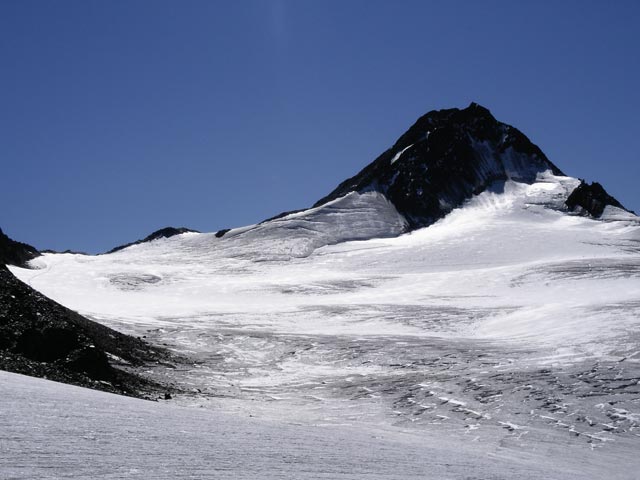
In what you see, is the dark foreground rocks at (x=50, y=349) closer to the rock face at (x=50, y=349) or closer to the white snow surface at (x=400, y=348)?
the rock face at (x=50, y=349)

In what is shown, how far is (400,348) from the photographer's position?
29406 mm

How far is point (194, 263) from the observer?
8375 cm

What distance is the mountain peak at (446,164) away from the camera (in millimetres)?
116500

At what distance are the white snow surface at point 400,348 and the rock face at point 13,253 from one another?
294cm

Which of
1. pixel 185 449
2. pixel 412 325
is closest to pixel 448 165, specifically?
pixel 412 325

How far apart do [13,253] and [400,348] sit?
2624 inches

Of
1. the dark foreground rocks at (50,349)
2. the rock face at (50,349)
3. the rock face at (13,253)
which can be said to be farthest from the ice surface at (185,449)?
the rock face at (13,253)

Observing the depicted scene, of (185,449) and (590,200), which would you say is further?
(590,200)

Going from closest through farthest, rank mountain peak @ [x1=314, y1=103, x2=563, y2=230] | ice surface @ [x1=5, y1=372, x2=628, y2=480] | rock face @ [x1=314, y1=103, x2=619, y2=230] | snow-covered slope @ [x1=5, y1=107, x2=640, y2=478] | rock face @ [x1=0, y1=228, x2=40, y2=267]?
ice surface @ [x1=5, y1=372, x2=628, y2=480] → snow-covered slope @ [x1=5, y1=107, x2=640, y2=478] → rock face @ [x1=0, y1=228, x2=40, y2=267] → rock face @ [x1=314, y1=103, x2=619, y2=230] → mountain peak @ [x1=314, y1=103, x2=563, y2=230]

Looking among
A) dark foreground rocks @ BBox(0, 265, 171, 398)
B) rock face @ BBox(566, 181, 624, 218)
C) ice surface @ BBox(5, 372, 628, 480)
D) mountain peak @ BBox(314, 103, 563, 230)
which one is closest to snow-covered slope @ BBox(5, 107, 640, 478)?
ice surface @ BBox(5, 372, 628, 480)

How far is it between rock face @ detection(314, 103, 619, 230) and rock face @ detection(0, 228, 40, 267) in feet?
180

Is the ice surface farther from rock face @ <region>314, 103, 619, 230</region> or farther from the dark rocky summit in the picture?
the dark rocky summit

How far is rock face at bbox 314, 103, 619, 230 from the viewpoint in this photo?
11481 centimetres

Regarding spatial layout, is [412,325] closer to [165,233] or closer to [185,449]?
[185,449]
